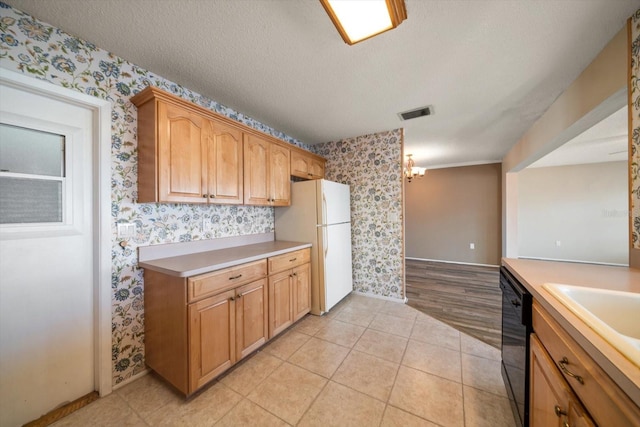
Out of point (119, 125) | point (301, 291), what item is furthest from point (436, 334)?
point (119, 125)

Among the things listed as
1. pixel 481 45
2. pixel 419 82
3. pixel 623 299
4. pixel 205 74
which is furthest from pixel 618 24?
pixel 205 74

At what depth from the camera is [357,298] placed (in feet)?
10.3

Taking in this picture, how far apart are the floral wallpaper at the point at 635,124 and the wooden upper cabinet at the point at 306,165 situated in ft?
8.39

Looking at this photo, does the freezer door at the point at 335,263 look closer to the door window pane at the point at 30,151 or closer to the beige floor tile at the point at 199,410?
the beige floor tile at the point at 199,410

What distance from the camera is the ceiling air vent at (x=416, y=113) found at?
2.38m

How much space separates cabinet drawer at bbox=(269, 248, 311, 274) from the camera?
81.7 inches

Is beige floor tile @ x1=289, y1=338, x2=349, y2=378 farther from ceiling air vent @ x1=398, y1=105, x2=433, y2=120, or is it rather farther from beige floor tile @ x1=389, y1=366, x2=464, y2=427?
ceiling air vent @ x1=398, y1=105, x2=433, y2=120

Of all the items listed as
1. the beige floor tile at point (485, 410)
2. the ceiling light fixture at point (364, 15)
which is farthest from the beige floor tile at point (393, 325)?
the ceiling light fixture at point (364, 15)

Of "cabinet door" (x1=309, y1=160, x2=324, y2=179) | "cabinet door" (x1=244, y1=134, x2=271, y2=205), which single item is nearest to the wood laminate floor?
"cabinet door" (x1=309, y1=160, x2=324, y2=179)

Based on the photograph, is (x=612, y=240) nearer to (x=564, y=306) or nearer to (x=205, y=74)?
(x=564, y=306)

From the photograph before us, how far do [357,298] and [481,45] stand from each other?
2921mm

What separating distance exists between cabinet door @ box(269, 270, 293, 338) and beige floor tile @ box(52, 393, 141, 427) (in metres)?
0.99

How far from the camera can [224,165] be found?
1.95m

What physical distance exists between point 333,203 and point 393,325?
1.53 meters
